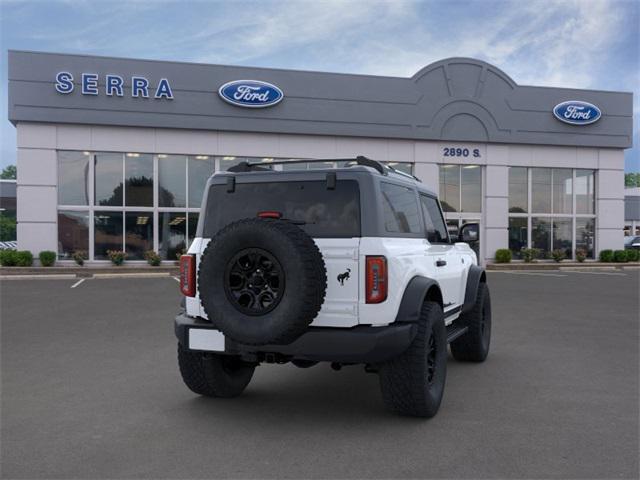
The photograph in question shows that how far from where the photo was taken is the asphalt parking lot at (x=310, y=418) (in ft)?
12.3

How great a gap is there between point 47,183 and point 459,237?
1958cm

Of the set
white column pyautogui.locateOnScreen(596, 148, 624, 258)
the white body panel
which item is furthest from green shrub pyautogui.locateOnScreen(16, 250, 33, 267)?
white column pyautogui.locateOnScreen(596, 148, 624, 258)

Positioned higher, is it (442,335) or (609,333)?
(442,335)

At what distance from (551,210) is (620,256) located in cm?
385

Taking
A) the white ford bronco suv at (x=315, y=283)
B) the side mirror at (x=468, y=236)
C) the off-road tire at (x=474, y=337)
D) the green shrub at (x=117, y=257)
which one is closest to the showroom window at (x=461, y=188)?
the green shrub at (x=117, y=257)

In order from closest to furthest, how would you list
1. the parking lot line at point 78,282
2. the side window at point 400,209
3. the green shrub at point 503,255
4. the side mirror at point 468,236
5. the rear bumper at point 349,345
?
the rear bumper at point 349,345 < the side window at point 400,209 < the side mirror at point 468,236 < the parking lot line at point 78,282 < the green shrub at point 503,255

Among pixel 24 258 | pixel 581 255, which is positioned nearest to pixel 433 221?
pixel 24 258

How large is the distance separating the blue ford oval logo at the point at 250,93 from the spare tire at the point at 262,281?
20135 mm

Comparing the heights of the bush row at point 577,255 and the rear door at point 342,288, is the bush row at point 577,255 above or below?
below

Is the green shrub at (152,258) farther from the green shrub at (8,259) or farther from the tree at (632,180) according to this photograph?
the tree at (632,180)

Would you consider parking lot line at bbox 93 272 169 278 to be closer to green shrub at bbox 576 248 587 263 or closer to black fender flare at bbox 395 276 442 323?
black fender flare at bbox 395 276 442 323

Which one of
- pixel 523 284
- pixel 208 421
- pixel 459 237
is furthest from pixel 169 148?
pixel 208 421

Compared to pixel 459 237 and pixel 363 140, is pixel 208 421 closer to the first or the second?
pixel 459 237

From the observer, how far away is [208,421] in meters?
4.63
